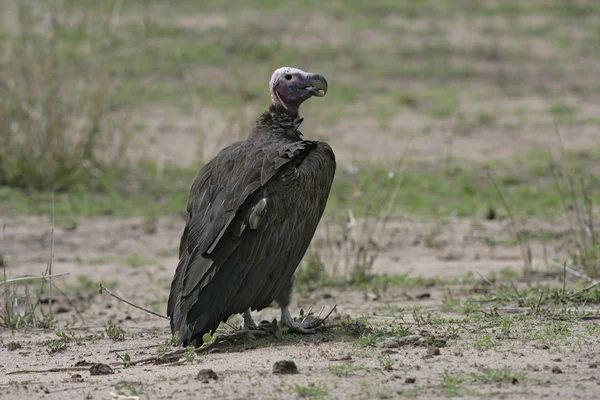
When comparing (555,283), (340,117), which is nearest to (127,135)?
(340,117)

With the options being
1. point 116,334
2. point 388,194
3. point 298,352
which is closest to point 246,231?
point 298,352

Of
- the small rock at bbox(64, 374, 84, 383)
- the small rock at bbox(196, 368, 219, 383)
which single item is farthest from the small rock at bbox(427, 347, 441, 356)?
the small rock at bbox(64, 374, 84, 383)

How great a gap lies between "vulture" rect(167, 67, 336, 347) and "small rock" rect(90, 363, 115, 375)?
0.35 m

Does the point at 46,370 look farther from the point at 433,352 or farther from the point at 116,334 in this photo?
the point at 433,352

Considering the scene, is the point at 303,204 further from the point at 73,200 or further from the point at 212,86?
the point at 212,86

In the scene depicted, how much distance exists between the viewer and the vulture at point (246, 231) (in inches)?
199

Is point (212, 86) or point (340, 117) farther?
point (212, 86)

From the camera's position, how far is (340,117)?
13.7 meters

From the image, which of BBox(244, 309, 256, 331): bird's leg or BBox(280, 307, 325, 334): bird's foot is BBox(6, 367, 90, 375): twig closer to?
BBox(244, 309, 256, 331): bird's leg

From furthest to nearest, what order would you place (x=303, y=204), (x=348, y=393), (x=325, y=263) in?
(x=325, y=263) → (x=303, y=204) → (x=348, y=393)

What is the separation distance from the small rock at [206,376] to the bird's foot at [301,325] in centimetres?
95

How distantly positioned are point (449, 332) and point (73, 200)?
604 centimetres

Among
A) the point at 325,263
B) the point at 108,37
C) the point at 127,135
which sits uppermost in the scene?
the point at 108,37

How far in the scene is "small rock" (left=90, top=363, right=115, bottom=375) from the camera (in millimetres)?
4902
